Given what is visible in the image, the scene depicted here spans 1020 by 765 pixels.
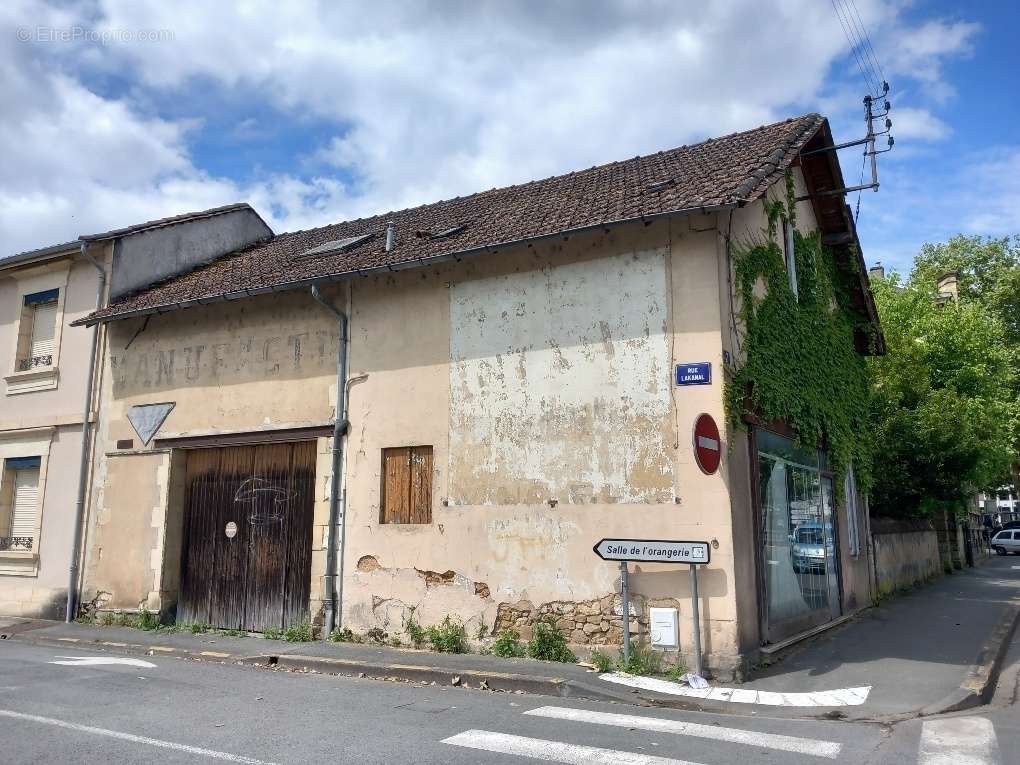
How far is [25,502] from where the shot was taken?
13.4m

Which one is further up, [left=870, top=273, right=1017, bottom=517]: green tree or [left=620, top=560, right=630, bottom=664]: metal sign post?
[left=870, top=273, right=1017, bottom=517]: green tree

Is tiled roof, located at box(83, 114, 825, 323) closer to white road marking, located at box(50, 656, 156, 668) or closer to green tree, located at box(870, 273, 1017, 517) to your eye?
white road marking, located at box(50, 656, 156, 668)

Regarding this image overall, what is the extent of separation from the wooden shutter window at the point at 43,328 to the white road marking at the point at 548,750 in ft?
38.3

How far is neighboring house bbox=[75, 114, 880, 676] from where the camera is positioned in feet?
27.8

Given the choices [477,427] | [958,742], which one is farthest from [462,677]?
[958,742]

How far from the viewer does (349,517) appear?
1032 centimetres

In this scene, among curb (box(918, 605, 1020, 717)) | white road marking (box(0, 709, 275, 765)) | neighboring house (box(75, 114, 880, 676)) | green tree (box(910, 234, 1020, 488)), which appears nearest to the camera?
white road marking (box(0, 709, 275, 765))

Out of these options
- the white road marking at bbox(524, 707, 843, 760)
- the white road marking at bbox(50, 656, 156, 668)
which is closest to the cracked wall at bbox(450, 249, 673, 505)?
the white road marking at bbox(524, 707, 843, 760)

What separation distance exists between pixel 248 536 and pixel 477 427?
13.4ft

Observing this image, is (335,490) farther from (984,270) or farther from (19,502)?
(984,270)

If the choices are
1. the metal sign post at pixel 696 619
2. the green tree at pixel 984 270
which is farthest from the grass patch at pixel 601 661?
the green tree at pixel 984 270

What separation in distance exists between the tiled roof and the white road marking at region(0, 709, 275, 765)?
596 centimetres

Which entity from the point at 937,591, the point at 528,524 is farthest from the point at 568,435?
the point at 937,591

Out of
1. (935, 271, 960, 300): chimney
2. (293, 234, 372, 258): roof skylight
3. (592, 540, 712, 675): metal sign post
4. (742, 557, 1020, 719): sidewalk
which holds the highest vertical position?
(935, 271, 960, 300): chimney
